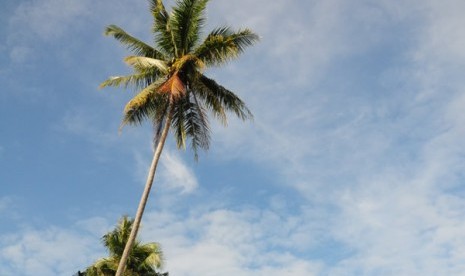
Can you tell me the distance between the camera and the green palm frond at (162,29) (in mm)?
20658

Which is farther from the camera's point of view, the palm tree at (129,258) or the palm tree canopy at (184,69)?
the palm tree at (129,258)

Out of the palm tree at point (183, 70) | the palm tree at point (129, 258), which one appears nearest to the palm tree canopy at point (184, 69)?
the palm tree at point (183, 70)

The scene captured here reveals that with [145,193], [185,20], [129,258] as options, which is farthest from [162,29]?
[129,258]

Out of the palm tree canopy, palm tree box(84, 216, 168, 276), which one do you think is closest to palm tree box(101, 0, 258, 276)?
the palm tree canopy

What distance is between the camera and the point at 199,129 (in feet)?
66.8

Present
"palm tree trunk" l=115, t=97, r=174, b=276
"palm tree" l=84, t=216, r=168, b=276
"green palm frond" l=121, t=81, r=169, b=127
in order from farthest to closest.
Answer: "palm tree" l=84, t=216, r=168, b=276, "green palm frond" l=121, t=81, r=169, b=127, "palm tree trunk" l=115, t=97, r=174, b=276

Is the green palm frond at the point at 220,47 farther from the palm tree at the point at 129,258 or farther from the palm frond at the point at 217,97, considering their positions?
the palm tree at the point at 129,258

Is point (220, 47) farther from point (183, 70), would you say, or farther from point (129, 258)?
point (129, 258)

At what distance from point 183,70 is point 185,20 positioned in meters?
2.31

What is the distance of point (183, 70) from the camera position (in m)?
19.7

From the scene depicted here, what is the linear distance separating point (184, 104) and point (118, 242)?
11.6 metres

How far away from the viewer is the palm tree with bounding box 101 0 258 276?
19625 mm

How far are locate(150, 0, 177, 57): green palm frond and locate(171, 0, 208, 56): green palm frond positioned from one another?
396 millimetres

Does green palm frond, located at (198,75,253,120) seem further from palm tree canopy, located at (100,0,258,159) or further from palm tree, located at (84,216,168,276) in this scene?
palm tree, located at (84,216,168,276)
